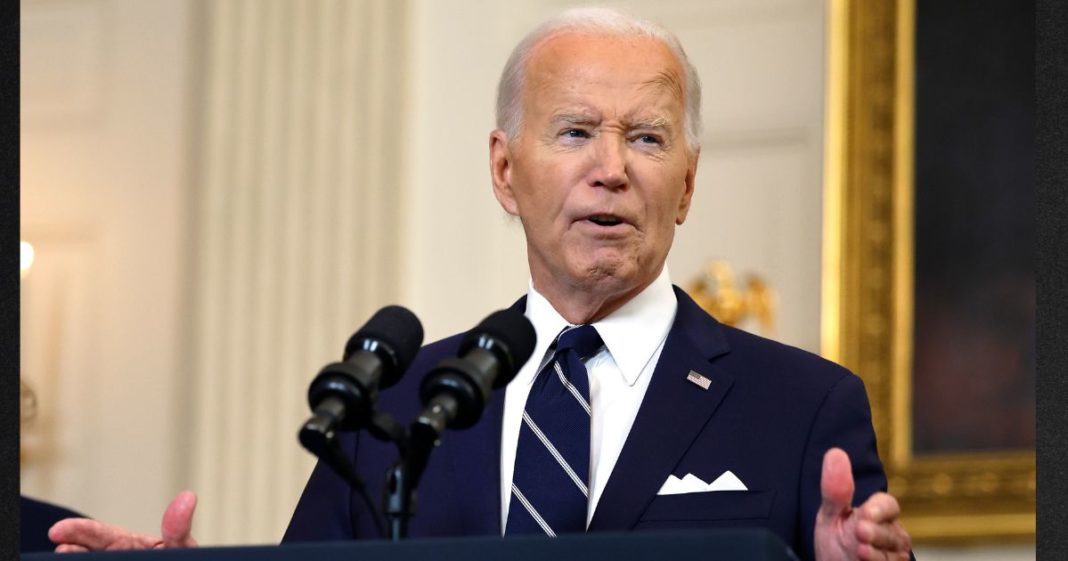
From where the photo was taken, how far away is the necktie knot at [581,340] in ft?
8.21

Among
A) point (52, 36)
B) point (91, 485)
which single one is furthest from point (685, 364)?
point (52, 36)

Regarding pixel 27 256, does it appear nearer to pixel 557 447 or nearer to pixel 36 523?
pixel 36 523

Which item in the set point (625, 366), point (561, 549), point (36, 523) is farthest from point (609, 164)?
point (36, 523)

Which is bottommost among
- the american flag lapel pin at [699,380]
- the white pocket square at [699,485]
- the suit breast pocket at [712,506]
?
the suit breast pocket at [712,506]

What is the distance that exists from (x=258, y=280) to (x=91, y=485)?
0.91 m

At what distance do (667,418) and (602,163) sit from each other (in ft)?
1.17

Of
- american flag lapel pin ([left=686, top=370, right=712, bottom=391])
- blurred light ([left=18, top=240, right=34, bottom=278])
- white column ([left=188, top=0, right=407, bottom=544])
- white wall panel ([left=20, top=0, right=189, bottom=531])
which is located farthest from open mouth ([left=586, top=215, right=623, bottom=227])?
blurred light ([left=18, top=240, right=34, bottom=278])

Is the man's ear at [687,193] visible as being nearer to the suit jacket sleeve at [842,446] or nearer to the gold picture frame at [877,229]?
the suit jacket sleeve at [842,446]

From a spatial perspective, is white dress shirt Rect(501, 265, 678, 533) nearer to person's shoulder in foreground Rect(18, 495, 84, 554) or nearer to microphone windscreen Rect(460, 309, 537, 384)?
microphone windscreen Rect(460, 309, 537, 384)

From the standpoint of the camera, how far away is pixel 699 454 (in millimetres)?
2352

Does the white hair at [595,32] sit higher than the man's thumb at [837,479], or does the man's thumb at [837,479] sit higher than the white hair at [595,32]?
the white hair at [595,32]

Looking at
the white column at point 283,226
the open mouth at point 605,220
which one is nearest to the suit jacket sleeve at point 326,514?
Result: the open mouth at point 605,220

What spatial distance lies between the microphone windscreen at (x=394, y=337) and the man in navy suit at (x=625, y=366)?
1.59 ft

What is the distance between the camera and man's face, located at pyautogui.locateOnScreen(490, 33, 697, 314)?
2475 millimetres
